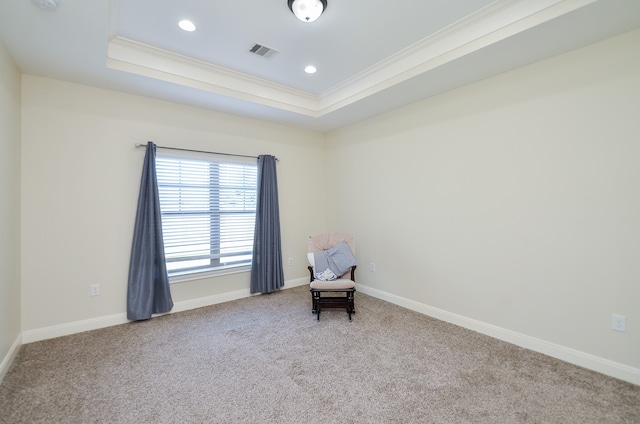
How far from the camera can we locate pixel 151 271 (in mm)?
3326

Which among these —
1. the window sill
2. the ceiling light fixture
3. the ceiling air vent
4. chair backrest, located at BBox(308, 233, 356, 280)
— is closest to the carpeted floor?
the window sill

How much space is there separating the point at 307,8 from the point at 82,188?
290cm

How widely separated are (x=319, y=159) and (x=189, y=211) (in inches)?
91.3

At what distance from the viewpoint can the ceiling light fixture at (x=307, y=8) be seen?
6.90ft

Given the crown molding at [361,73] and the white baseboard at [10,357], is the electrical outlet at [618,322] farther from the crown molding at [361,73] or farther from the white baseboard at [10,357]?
the white baseboard at [10,357]

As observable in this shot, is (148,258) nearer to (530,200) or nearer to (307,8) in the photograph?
(307,8)

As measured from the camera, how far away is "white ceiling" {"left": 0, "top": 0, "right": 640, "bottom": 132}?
2088 mm

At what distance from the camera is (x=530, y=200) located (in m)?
2.65

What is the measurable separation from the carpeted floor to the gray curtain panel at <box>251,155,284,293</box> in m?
1.07

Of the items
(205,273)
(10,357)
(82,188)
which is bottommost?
(10,357)

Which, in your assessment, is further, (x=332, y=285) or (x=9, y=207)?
(x=332, y=285)

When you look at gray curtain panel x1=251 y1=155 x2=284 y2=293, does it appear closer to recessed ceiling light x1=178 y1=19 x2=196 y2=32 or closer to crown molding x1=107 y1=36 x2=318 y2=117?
crown molding x1=107 y1=36 x2=318 y2=117

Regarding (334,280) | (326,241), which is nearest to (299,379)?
(334,280)

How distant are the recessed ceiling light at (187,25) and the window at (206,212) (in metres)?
1.57
